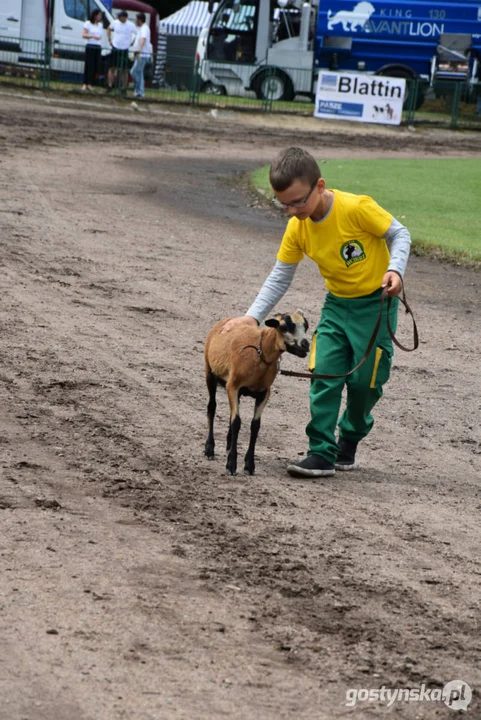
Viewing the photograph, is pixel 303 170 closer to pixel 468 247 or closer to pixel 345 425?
pixel 345 425

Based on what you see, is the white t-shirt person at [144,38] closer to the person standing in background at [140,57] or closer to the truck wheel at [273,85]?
the person standing in background at [140,57]

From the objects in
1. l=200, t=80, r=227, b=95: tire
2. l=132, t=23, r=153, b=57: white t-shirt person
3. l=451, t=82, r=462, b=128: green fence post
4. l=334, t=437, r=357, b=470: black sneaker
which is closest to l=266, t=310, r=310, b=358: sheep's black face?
l=334, t=437, r=357, b=470: black sneaker

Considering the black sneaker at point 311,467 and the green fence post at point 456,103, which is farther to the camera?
the green fence post at point 456,103

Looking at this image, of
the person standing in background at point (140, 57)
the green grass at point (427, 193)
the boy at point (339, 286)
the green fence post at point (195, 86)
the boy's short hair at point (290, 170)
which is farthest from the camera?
the green fence post at point (195, 86)

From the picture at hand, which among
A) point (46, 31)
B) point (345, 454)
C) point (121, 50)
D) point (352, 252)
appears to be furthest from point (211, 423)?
point (46, 31)

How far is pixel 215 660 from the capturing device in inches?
152

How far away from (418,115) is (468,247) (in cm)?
2121

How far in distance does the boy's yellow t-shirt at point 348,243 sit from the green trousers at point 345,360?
10cm

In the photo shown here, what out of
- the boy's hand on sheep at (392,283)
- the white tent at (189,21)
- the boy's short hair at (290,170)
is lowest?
the boy's hand on sheep at (392,283)

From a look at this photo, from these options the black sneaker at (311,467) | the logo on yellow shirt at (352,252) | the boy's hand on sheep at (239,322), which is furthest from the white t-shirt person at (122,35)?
the black sneaker at (311,467)

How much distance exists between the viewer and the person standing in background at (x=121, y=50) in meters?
31.5

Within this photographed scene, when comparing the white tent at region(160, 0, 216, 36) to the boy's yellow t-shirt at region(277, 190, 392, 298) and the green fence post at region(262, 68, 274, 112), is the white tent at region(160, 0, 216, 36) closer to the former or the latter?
the green fence post at region(262, 68, 274, 112)

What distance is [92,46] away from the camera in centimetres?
3134

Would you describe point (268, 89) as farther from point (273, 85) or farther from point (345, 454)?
point (345, 454)
